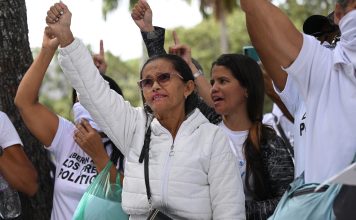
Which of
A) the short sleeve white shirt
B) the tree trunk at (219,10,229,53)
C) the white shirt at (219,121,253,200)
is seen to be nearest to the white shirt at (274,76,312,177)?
the short sleeve white shirt

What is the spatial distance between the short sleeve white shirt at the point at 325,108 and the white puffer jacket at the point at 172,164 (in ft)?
2.16

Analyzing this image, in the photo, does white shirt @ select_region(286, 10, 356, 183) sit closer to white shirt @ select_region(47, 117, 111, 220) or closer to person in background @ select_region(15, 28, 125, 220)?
person in background @ select_region(15, 28, 125, 220)

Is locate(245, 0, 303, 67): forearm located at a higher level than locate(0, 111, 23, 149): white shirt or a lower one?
higher

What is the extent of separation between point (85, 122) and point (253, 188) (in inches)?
44.8

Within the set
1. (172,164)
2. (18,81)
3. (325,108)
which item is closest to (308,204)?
(325,108)

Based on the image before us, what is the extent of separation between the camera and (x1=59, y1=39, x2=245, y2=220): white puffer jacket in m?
3.62

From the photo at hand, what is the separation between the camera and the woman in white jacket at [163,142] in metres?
3.63

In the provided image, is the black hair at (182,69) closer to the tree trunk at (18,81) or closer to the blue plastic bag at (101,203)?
the blue plastic bag at (101,203)

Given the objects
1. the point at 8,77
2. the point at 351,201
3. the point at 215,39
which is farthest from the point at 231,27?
the point at 351,201

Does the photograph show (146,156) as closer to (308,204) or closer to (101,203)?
(101,203)

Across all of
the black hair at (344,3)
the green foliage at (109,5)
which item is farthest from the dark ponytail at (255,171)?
the green foliage at (109,5)

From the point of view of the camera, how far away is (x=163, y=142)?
377cm

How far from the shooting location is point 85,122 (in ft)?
15.3

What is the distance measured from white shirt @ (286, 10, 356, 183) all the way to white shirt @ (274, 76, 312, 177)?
0.62 ft
